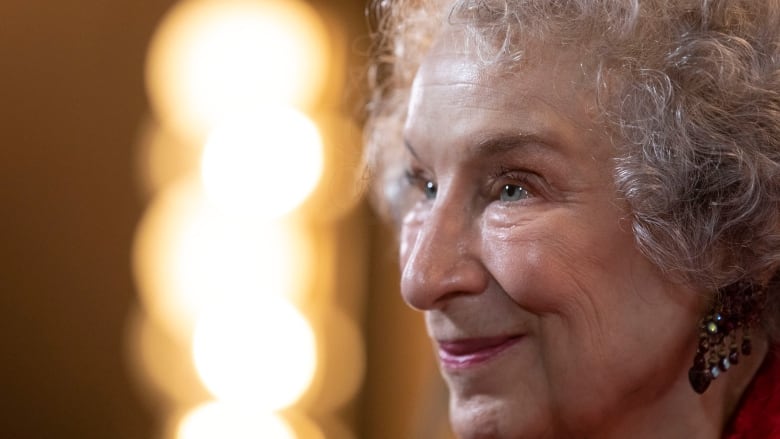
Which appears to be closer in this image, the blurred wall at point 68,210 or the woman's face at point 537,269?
the woman's face at point 537,269

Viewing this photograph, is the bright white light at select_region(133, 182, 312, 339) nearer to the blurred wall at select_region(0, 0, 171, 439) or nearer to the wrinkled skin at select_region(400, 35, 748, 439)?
the blurred wall at select_region(0, 0, 171, 439)

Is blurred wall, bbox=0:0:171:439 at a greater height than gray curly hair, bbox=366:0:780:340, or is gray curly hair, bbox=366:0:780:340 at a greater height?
blurred wall, bbox=0:0:171:439

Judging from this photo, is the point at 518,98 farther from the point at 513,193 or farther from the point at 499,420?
the point at 499,420

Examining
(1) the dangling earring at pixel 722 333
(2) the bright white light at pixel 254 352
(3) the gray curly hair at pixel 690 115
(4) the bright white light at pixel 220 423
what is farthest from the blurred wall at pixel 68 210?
(1) the dangling earring at pixel 722 333

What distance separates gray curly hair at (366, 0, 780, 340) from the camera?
135 cm

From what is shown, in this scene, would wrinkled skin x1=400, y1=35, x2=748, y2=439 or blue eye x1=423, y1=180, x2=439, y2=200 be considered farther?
blue eye x1=423, y1=180, x2=439, y2=200

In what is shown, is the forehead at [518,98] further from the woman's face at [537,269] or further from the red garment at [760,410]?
the red garment at [760,410]

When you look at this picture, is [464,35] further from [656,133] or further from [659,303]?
[659,303]

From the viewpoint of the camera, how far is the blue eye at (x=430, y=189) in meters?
1.58

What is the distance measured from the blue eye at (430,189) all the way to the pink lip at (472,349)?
9.4 inches

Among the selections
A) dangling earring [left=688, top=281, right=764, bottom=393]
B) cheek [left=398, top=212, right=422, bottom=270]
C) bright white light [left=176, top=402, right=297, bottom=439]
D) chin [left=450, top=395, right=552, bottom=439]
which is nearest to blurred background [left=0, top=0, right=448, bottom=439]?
bright white light [left=176, top=402, right=297, bottom=439]

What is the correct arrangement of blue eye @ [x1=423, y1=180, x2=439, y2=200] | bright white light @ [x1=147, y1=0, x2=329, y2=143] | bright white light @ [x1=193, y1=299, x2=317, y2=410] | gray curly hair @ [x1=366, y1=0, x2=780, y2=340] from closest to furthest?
gray curly hair @ [x1=366, y1=0, x2=780, y2=340] < blue eye @ [x1=423, y1=180, x2=439, y2=200] < bright white light @ [x1=147, y1=0, x2=329, y2=143] < bright white light @ [x1=193, y1=299, x2=317, y2=410]

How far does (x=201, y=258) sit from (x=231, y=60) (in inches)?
24.0

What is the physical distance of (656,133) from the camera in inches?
53.2
